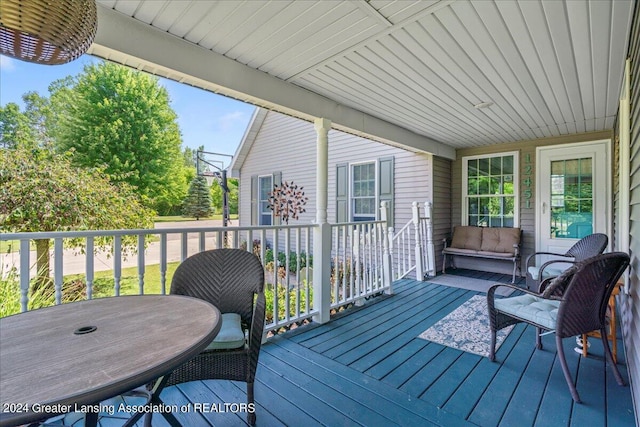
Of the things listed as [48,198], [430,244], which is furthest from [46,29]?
[430,244]

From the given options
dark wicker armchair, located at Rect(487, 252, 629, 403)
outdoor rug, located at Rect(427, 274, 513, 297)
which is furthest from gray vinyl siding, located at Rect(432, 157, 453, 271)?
dark wicker armchair, located at Rect(487, 252, 629, 403)

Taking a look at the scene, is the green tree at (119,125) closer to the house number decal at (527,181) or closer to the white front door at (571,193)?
A: the house number decal at (527,181)

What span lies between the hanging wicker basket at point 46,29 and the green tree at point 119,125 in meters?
9.08

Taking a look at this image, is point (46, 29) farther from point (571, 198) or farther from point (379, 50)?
point (571, 198)

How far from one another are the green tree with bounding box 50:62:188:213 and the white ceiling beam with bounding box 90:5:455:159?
8.02m

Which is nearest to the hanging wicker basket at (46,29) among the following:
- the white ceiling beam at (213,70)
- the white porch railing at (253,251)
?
the white ceiling beam at (213,70)

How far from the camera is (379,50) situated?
2.37 meters

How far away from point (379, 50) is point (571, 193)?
4.73 metres

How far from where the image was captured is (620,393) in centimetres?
197

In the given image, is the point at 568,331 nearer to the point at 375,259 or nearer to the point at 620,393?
the point at 620,393

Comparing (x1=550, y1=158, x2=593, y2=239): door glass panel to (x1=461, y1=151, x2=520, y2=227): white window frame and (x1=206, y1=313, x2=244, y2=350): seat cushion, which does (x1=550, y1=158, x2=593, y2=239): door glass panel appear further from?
(x1=206, y1=313, x2=244, y2=350): seat cushion

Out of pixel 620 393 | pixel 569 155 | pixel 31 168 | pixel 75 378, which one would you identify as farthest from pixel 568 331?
pixel 31 168

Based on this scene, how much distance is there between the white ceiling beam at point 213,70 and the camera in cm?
190

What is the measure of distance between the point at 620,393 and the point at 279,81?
3.54 m
